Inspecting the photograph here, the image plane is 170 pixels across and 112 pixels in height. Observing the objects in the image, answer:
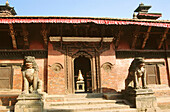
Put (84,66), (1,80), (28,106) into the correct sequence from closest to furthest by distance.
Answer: (28,106)
(1,80)
(84,66)

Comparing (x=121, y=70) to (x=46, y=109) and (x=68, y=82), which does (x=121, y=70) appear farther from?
(x=46, y=109)

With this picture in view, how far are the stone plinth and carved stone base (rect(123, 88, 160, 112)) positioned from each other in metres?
3.90

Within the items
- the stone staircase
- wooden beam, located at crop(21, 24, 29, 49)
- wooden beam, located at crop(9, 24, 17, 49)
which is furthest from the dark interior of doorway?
the stone staircase

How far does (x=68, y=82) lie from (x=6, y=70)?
12.3 feet

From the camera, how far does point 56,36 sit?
9039 millimetres

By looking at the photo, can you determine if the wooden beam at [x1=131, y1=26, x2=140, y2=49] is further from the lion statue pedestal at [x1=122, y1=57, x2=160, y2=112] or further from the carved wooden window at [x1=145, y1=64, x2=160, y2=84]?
the lion statue pedestal at [x1=122, y1=57, x2=160, y2=112]

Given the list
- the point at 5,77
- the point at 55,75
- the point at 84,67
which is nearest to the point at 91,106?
the point at 55,75

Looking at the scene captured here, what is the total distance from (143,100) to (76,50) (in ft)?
15.6

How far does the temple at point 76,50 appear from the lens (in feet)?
28.4

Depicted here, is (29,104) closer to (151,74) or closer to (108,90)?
(108,90)

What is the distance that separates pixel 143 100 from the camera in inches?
257

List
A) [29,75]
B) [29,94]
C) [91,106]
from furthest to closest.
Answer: [91,106] < [29,75] < [29,94]

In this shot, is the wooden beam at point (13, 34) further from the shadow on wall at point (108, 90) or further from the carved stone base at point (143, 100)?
the carved stone base at point (143, 100)

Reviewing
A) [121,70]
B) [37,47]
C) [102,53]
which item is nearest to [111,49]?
[102,53]
